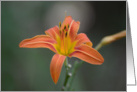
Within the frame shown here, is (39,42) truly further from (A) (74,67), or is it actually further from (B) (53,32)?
(A) (74,67)

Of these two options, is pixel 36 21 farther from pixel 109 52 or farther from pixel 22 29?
pixel 109 52

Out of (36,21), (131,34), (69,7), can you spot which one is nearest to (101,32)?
(69,7)

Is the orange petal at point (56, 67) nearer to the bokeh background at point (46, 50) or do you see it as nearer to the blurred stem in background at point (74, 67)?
the blurred stem in background at point (74, 67)

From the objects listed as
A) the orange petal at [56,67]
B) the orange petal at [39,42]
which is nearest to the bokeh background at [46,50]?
the orange petal at [39,42]

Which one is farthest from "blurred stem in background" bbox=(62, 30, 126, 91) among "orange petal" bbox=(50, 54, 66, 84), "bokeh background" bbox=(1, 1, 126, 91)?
A: "bokeh background" bbox=(1, 1, 126, 91)

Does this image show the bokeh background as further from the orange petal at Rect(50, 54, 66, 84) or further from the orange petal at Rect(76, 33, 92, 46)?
the orange petal at Rect(50, 54, 66, 84)

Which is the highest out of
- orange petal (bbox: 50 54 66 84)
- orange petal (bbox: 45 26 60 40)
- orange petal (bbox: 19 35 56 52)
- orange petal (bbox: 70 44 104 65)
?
orange petal (bbox: 45 26 60 40)

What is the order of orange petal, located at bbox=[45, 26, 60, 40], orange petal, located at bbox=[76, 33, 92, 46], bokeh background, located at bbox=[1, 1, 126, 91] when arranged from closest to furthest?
orange petal, located at bbox=[76, 33, 92, 46] → orange petal, located at bbox=[45, 26, 60, 40] → bokeh background, located at bbox=[1, 1, 126, 91]

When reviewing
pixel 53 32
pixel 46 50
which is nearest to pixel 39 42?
pixel 53 32
